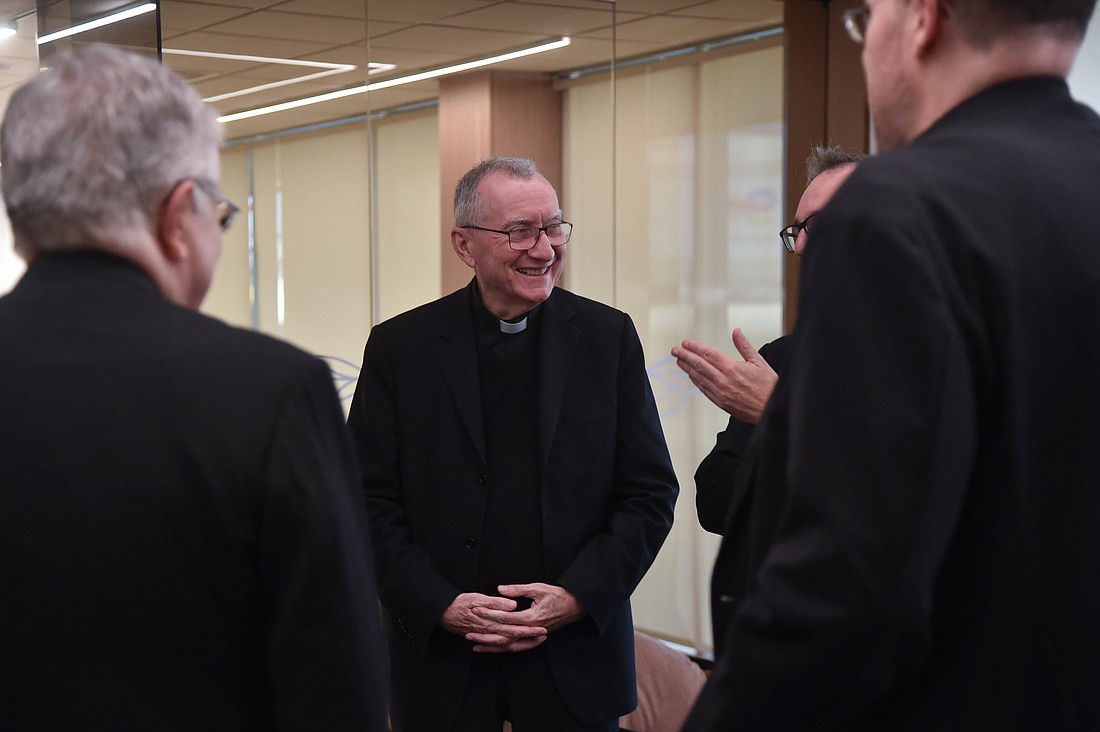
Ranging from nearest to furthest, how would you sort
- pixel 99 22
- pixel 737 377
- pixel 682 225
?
pixel 737 377
pixel 99 22
pixel 682 225

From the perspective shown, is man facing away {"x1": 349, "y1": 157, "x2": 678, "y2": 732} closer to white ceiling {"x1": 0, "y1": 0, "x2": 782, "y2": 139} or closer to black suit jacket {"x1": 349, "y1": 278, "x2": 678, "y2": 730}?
black suit jacket {"x1": 349, "y1": 278, "x2": 678, "y2": 730}

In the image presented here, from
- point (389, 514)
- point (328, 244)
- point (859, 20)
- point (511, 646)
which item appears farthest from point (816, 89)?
point (859, 20)

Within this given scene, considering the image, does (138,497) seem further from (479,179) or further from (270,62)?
(270,62)

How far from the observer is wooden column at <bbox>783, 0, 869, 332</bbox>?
16.2 ft

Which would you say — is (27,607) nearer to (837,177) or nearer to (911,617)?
(911,617)

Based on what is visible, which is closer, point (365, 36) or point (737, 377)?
point (737, 377)

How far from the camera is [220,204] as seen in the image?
4.11ft


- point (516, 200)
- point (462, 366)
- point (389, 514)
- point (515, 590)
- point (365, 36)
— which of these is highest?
point (365, 36)

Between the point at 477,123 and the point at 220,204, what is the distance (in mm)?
3703

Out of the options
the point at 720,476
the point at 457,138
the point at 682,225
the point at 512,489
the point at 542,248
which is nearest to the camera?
the point at 720,476

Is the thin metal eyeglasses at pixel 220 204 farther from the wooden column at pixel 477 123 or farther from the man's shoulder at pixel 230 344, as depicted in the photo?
the wooden column at pixel 477 123

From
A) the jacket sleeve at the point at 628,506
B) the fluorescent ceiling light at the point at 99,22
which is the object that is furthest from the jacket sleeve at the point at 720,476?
the fluorescent ceiling light at the point at 99,22

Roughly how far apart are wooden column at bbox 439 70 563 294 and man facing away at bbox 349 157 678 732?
2.02m

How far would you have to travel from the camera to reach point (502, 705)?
2543mm
